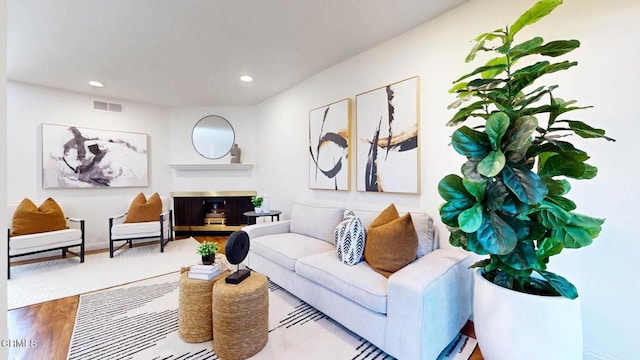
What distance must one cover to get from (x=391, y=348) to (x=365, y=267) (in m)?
0.55

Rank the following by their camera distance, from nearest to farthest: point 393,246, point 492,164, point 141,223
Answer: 1. point 492,164
2. point 393,246
3. point 141,223

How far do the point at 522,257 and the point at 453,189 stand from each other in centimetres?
45

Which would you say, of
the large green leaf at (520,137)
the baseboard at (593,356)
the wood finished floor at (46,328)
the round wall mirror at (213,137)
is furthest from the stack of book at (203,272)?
the round wall mirror at (213,137)

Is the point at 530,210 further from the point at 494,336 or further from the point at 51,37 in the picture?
the point at 51,37

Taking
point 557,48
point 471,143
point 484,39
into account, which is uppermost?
point 484,39

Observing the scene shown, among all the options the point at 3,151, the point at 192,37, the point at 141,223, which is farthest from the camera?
the point at 141,223

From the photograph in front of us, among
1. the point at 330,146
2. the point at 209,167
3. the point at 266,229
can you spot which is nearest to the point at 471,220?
the point at 330,146

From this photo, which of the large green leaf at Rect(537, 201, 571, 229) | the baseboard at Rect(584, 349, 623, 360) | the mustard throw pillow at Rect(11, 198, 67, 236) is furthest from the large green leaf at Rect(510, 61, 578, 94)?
the mustard throw pillow at Rect(11, 198, 67, 236)

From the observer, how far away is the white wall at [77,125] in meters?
3.50

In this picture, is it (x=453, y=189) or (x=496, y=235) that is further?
(x=453, y=189)

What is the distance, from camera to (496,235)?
120 cm

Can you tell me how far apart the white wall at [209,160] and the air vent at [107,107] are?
792 mm

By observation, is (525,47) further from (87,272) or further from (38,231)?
(38,231)

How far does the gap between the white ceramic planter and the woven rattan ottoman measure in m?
1.72
